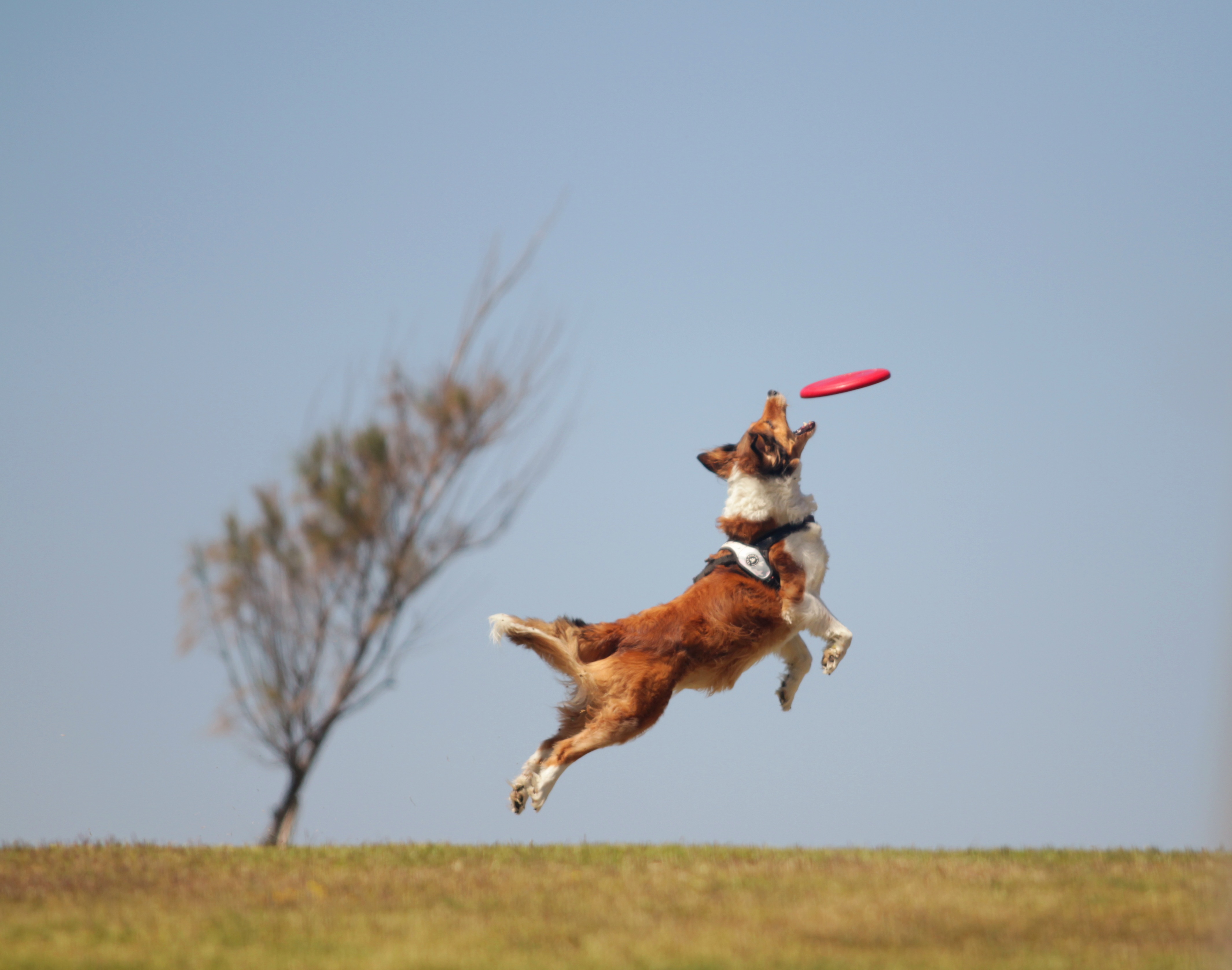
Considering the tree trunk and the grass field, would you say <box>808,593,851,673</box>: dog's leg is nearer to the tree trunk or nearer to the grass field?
the grass field

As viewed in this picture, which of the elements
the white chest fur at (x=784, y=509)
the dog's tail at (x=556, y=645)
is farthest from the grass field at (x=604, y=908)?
the white chest fur at (x=784, y=509)

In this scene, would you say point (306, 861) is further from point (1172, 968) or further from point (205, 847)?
point (1172, 968)

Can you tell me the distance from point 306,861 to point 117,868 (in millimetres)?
1194

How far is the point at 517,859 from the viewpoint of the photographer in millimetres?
8469

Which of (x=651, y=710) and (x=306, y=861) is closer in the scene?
(x=306, y=861)

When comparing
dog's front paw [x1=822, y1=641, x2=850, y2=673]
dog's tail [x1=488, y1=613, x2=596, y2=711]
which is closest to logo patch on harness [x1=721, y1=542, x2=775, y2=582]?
dog's front paw [x1=822, y1=641, x2=850, y2=673]

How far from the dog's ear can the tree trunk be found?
4.33m

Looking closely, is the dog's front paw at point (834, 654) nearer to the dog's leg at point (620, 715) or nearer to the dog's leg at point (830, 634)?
the dog's leg at point (830, 634)

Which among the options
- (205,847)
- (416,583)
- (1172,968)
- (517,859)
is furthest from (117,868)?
(1172,968)

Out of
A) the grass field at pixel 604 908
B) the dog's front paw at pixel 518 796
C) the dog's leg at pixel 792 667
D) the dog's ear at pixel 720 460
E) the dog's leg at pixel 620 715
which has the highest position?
the dog's ear at pixel 720 460

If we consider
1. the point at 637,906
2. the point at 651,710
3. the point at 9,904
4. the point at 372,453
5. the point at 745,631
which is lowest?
the point at 9,904

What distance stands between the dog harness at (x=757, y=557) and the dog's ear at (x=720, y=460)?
65 centimetres

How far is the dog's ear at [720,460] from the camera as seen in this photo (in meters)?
10.2

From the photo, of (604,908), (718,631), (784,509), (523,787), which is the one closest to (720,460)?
(784,509)
